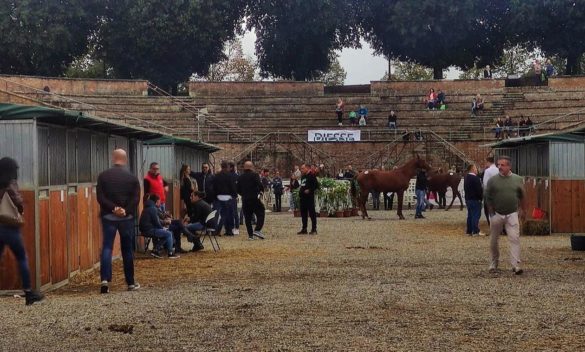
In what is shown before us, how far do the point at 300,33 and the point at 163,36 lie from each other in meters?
10.0

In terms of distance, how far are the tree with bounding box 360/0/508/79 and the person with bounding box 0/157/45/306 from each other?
196 feet

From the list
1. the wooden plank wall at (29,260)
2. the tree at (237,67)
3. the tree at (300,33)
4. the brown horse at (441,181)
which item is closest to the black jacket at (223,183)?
the wooden plank wall at (29,260)

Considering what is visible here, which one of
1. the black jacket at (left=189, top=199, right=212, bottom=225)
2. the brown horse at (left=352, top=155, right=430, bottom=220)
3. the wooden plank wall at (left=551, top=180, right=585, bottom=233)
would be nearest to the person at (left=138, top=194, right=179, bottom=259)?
the black jacket at (left=189, top=199, right=212, bottom=225)

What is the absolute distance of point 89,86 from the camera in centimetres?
6412

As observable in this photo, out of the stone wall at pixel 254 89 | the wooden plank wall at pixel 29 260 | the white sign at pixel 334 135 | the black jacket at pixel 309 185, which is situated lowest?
the wooden plank wall at pixel 29 260

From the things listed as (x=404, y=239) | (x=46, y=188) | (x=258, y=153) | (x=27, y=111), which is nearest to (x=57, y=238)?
(x=46, y=188)

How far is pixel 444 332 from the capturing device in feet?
34.1

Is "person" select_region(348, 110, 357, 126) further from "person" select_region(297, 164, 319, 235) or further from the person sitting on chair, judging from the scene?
the person sitting on chair

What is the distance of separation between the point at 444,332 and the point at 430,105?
174 feet

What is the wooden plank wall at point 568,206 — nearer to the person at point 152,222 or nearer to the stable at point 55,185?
the person at point 152,222

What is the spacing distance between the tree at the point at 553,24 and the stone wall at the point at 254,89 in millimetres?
15023

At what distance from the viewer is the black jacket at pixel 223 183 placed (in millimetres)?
25656

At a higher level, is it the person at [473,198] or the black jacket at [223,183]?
the black jacket at [223,183]

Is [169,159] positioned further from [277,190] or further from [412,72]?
[412,72]
